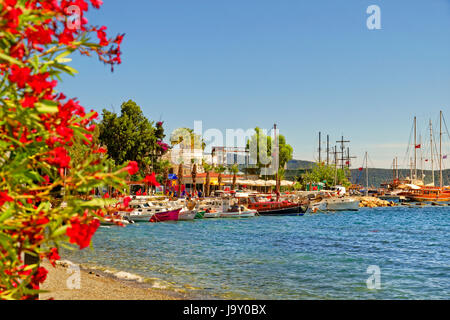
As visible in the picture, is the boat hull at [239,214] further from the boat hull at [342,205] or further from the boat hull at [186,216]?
the boat hull at [342,205]

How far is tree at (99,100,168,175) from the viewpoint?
6250cm

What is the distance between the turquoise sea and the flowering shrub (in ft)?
38.0

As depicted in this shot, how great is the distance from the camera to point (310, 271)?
20.7 meters

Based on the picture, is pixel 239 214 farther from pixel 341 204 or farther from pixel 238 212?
pixel 341 204

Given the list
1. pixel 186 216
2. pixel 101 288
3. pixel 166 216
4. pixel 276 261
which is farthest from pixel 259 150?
pixel 101 288

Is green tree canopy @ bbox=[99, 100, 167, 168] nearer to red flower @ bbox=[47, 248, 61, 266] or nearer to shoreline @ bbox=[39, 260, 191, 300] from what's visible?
shoreline @ bbox=[39, 260, 191, 300]

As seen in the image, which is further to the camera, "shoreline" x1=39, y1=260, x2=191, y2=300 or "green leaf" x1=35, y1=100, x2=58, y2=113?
"shoreline" x1=39, y1=260, x2=191, y2=300

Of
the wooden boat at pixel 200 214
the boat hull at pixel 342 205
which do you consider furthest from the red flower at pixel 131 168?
the boat hull at pixel 342 205

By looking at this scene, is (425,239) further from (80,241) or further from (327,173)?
(327,173)

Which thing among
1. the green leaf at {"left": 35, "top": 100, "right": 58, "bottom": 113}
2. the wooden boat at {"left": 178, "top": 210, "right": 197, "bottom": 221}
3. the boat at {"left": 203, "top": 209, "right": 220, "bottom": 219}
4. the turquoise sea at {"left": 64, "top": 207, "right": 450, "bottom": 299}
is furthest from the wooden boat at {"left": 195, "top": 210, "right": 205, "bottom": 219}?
the green leaf at {"left": 35, "top": 100, "right": 58, "bottom": 113}

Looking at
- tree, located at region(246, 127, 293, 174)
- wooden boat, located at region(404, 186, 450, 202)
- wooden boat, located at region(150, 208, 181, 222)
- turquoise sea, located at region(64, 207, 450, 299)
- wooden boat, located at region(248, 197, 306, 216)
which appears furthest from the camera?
wooden boat, located at region(404, 186, 450, 202)

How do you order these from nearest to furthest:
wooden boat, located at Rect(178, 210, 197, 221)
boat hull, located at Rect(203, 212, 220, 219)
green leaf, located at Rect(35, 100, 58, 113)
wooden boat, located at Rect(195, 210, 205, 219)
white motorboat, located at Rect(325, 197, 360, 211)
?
1. green leaf, located at Rect(35, 100, 58, 113)
2. wooden boat, located at Rect(178, 210, 197, 221)
3. wooden boat, located at Rect(195, 210, 205, 219)
4. boat hull, located at Rect(203, 212, 220, 219)
5. white motorboat, located at Rect(325, 197, 360, 211)
